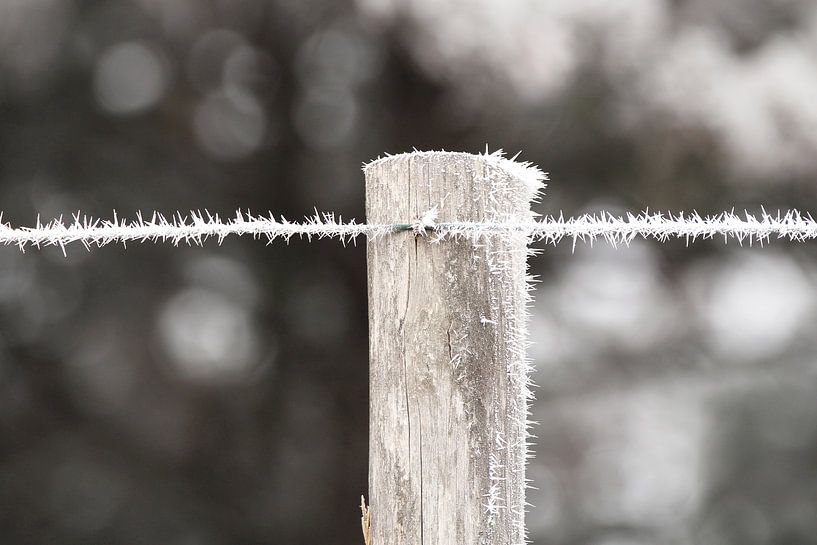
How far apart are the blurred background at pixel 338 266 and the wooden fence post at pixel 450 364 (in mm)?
3358

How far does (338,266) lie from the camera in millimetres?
4469

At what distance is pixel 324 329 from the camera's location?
445 centimetres

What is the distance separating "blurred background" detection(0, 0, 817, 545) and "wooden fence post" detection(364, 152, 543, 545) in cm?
336

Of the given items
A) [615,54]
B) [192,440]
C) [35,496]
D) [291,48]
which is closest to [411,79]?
[291,48]

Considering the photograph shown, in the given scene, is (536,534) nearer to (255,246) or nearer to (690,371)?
(690,371)

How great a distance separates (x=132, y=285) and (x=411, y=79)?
193 centimetres

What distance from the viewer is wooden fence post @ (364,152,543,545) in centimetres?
95

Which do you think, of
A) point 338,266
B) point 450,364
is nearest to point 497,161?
point 450,364

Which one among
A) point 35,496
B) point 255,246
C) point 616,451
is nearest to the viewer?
point 35,496

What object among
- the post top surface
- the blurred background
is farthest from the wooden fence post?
the blurred background

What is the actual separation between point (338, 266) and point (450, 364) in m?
3.54

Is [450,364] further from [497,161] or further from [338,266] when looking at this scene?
[338,266]

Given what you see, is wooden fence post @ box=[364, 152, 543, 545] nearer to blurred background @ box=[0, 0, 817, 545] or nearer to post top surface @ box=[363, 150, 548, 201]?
post top surface @ box=[363, 150, 548, 201]

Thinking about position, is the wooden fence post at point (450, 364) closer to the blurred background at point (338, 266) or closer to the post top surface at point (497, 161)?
the post top surface at point (497, 161)
